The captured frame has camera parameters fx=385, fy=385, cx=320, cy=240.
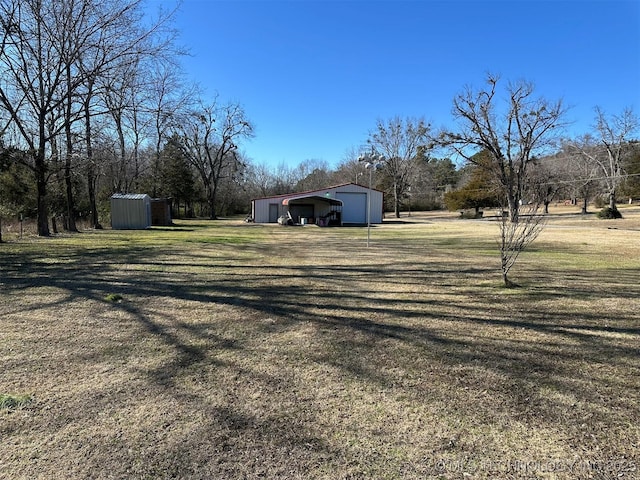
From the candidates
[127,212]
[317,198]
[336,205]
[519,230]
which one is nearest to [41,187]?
[127,212]

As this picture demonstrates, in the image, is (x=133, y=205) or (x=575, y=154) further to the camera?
(x=575, y=154)

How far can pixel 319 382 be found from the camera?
9.72 feet

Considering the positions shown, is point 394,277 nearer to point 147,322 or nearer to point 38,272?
point 147,322

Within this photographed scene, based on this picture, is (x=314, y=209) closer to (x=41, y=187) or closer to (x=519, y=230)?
(x=41, y=187)

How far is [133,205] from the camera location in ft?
75.4

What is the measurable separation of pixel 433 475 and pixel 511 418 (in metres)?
0.83

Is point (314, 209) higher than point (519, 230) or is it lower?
higher

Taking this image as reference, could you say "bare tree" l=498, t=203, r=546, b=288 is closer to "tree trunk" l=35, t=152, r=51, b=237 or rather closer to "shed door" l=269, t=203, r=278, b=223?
"tree trunk" l=35, t=152, r=51, b=237

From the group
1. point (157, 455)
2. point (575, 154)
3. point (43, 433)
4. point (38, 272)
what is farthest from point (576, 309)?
point (575, 154)

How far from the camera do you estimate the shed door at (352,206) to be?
3406 centimetres

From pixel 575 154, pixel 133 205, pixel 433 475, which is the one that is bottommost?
pixel 433 475

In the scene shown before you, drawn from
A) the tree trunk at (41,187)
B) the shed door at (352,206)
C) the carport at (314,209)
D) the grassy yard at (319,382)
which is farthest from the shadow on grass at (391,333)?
the shed door at (352,206)

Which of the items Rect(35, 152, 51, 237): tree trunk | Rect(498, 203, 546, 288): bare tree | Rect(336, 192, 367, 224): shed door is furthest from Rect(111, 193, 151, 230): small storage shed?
Rect(498, 203, 546, 288): bare tree

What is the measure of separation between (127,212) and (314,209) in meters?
16.2
